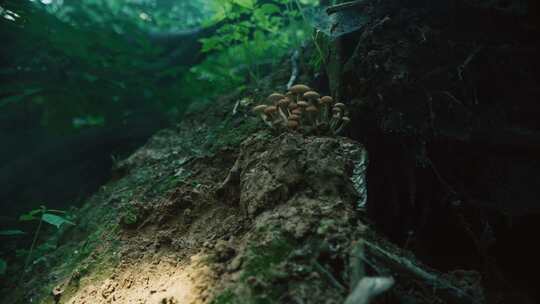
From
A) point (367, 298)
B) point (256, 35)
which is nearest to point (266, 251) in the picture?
point (367, 298)

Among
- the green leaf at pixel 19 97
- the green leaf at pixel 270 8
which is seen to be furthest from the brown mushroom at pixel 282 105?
the green leaf at pixel 19 97

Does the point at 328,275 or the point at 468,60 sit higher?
the point at 468,60

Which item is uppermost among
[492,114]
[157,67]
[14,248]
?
[157,67]

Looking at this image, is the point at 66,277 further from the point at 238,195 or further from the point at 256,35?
the point at 256,35

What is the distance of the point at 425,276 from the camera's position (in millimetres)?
1689

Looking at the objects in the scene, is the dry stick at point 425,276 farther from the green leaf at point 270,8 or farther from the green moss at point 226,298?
the green leaf at point 270,8

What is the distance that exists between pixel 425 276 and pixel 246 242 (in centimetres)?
95

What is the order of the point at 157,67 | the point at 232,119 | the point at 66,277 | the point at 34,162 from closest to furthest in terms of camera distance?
the point at 66,277
the point at 232,119
the point at 34,162
the point at 157,67

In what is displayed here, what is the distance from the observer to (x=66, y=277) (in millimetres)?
2748

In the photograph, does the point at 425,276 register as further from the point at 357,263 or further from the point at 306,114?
the point at 306,114

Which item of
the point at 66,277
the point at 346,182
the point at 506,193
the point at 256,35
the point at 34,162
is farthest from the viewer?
the point at 34,162

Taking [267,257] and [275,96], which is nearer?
[267,257]

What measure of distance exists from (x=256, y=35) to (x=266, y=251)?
3.74 m

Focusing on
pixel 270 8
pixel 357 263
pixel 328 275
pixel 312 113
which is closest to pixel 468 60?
pixel 312 113
